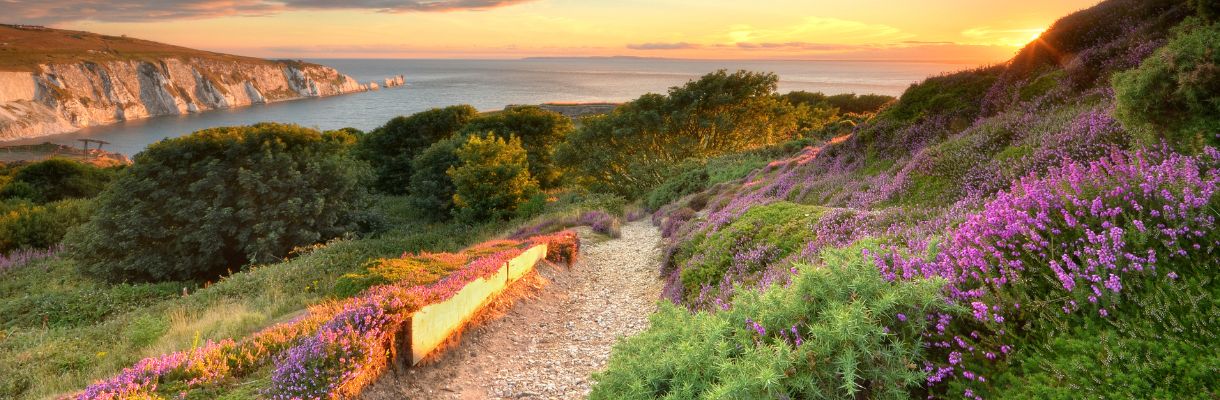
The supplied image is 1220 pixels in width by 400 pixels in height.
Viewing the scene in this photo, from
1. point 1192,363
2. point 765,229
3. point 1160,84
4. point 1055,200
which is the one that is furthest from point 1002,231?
point 765,229

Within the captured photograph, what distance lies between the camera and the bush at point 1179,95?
15.4 ft

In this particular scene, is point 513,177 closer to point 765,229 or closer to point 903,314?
point 765,229

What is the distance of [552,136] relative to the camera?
43.3m

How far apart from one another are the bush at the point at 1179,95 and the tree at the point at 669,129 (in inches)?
993

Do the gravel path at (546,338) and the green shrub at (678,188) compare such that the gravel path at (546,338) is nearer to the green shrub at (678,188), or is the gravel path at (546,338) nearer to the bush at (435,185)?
the green shrub at (678,188)

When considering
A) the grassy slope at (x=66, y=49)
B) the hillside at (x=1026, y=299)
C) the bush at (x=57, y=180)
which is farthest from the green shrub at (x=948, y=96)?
the grassy slope at (x=66, y=49)

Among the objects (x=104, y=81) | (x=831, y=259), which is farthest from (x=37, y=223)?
(x=104, y=81)

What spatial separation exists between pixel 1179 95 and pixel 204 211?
2680cm

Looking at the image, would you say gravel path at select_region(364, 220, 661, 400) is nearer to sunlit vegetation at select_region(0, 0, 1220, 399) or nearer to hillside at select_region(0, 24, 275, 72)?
sunlit vegetation at select_region(0, 0, 1220, 399)

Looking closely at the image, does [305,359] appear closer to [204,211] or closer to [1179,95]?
[1179,95]

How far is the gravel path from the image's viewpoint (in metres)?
6.77

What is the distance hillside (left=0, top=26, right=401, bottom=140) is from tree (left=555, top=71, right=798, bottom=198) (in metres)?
115

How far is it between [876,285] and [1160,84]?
4122 mm

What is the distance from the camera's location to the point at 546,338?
28.9 ft
